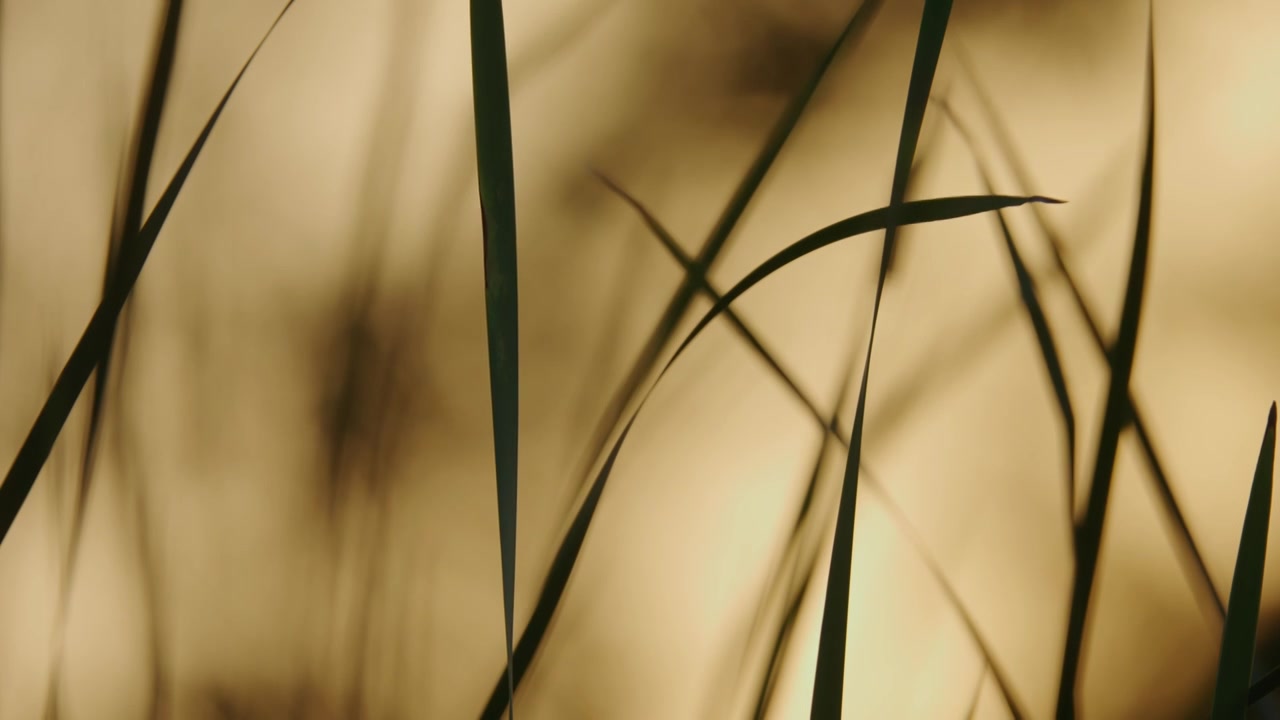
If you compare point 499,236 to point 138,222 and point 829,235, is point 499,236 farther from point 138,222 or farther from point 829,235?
point 138,222

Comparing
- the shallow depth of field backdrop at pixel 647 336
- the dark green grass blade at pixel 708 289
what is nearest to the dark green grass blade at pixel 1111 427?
the shallow depth of field backdrop at pixel 647 336

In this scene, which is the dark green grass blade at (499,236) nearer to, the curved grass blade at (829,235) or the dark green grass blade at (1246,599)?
the curved grass blade at (829,235)

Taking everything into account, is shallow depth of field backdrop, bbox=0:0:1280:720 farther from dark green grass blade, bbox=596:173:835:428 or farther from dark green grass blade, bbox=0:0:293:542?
dark green grass blade, bbox=0:0:293:542

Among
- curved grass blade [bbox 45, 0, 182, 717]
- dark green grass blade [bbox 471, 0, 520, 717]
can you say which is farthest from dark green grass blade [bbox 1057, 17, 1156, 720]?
curved grass blade [bbox 45, 0, 182, 717]

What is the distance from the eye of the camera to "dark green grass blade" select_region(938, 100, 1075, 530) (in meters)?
0.33

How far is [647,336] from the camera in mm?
340

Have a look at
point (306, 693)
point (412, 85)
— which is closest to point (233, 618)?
point (306, 693)

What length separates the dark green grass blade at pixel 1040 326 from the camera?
327 millimetres

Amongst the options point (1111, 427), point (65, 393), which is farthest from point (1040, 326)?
point (65, 393)

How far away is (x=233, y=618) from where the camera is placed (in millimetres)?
357

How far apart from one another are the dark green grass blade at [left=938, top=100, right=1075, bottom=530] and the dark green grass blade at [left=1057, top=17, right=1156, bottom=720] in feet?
0.03

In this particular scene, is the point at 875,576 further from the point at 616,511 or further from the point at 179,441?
the point at 179,441

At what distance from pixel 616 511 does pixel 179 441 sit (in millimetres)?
205

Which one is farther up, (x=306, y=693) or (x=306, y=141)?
(x=306, y=141)
